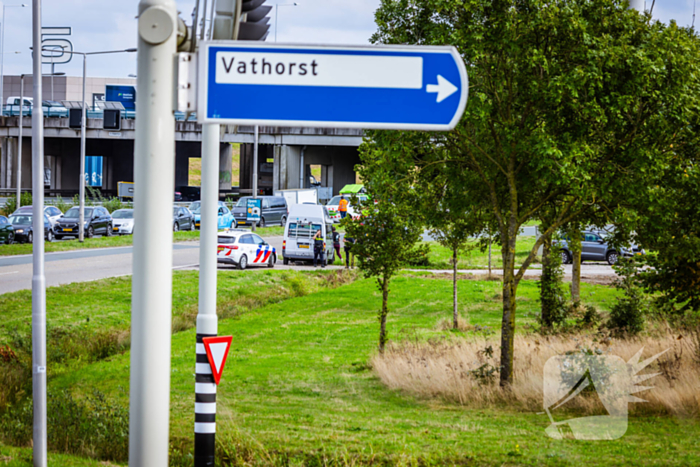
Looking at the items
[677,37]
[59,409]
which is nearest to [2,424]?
[59,409]

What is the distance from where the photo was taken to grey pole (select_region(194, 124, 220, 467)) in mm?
5633

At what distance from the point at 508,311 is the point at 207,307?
653cm

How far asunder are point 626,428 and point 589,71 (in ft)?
16.6

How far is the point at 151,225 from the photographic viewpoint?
8.16 feet

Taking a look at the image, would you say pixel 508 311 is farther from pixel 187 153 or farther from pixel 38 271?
pixel 187 153

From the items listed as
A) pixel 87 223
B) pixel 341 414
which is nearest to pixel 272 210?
pixel 87 223

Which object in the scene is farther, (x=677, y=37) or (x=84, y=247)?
(x=84, y=247)

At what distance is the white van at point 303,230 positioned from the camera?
3222 centimetres

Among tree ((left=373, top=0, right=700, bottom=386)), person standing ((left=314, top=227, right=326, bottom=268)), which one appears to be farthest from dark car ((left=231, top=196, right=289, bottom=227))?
tree ((left=373, top=0, right=700, bottom=386))

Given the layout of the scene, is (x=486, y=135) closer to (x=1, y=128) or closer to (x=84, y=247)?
(x=84, y=247)

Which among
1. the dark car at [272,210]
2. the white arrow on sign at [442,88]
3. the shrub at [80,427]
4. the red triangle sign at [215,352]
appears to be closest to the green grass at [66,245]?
the dark car at [272,210]

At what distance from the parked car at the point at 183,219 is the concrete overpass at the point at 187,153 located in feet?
29.3

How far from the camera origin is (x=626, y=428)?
30.9 ft

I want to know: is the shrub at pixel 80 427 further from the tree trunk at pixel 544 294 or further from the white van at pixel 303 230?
the white van at pixel 303 230
